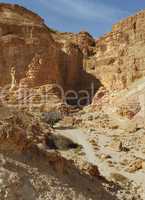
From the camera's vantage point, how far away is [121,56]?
5050 cm

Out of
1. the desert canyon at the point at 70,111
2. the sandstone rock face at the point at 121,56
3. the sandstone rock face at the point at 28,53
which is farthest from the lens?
the sandstone rock face at the point at 121,56

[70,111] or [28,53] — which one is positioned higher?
[28,53]

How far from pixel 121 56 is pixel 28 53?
986 cm

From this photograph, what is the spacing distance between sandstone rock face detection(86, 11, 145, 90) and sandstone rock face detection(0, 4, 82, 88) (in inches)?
173

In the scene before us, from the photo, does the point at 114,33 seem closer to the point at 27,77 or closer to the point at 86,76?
the point at 86,76

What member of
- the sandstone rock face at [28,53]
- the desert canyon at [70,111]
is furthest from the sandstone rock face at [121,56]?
the sandstone rock face at [28,53]

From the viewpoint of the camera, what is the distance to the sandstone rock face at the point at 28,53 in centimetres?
4350

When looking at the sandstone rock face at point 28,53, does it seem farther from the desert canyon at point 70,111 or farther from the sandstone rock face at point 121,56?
the sandstone rock face at point 121,56

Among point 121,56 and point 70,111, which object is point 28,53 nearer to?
point 70,111

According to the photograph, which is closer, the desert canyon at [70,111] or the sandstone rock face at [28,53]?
the desert canyon at [70,111]

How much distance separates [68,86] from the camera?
47.9m

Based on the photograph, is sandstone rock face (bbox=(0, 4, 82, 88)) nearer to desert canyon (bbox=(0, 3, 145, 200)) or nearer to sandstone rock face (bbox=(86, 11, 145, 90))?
desert canyon (bbox=(0, 3, 145, 200))

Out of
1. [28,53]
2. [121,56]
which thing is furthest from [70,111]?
[121,56]

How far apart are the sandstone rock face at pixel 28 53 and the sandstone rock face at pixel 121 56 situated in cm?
438
